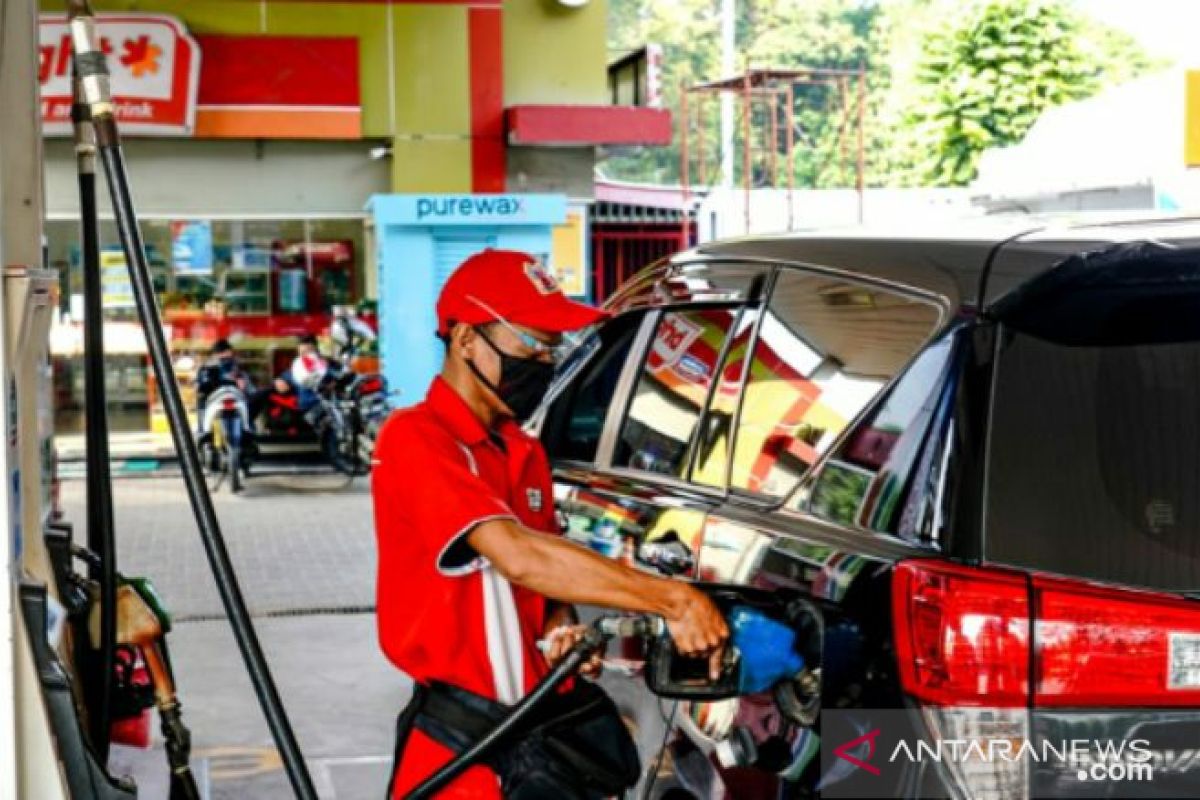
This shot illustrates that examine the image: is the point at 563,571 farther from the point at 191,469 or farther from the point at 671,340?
the point at 671,340

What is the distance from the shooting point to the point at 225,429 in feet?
53.8

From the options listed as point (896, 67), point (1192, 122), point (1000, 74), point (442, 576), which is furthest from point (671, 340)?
point (896, 67)

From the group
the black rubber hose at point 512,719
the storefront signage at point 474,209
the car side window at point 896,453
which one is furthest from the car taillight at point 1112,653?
the storefront signage at point 474,209

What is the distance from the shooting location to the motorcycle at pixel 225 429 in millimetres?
16438

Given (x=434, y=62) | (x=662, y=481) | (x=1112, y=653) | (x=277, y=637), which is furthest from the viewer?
(x=434, y=62)

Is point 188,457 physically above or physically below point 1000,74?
below

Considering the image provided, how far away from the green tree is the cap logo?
4595 cm

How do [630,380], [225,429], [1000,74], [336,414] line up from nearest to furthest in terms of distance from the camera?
[630,380]
[225,429]
[336,414]
[1000,74]

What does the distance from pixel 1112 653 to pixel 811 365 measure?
100 cm

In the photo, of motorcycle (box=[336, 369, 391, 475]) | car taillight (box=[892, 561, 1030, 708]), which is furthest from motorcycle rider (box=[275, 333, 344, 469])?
car taillight (box=[892, 561, 1030, 708])

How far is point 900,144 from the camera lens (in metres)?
54.0

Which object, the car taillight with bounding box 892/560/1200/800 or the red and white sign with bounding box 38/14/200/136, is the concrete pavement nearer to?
the car taillight with bounding box 892/560/1200/800

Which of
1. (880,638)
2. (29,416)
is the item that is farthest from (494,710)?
(29,416)

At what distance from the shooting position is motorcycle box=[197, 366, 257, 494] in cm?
1644
